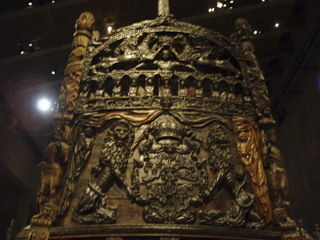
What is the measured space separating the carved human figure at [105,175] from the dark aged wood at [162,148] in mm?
16

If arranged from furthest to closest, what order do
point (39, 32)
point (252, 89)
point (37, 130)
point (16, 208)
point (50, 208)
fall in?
point (16, 208)
point (37, 130)
point (39, 32)
point (252, 89)
point (50, 208)

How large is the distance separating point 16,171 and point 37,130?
1.90m

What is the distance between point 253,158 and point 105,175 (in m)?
2.49

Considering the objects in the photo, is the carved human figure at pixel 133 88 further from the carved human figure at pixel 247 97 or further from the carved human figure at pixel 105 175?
the carved human figure at pixel 247 97

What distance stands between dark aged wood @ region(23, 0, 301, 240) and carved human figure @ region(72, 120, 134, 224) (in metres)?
0.02

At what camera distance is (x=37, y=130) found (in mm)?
13141

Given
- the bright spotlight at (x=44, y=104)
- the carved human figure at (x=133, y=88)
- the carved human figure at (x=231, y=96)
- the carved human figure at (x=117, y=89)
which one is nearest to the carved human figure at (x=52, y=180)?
the carved human figure at (x=117, y=89)

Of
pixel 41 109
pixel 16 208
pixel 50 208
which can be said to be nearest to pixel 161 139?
pixel 50 208

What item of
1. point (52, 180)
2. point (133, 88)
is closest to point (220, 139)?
point (133, 88)

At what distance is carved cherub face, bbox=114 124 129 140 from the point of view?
17.4ft

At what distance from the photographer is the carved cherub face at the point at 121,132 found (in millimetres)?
5313

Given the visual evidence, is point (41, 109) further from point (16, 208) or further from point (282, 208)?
point (282, 208)

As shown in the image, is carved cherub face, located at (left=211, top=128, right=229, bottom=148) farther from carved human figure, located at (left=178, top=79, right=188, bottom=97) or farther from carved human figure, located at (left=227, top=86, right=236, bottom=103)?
carved human figure, located at (left=178, top=79, right=188, bottom=97)

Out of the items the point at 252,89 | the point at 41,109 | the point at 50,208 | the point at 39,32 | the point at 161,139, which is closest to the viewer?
the point at 50,208
